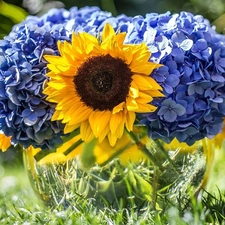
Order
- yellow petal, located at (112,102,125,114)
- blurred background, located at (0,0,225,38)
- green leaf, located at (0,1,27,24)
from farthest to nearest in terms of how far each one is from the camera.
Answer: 1. blurred background, located at (0,0,225,38)
2. green leaf, located at (0,1,27,24)
3. yellow petal, located at (112,102,125,114)

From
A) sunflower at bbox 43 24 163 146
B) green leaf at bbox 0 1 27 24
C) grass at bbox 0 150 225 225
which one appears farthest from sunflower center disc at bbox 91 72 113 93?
green leaf at bbox 0 1 27 24

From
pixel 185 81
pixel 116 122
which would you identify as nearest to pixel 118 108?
pixel 116 122

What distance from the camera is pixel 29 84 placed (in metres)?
1.23

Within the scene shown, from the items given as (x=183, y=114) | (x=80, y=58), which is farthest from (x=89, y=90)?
(x=183, y=114)

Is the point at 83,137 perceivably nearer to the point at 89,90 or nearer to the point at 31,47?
the point at 89,90

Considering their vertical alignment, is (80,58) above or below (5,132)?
above

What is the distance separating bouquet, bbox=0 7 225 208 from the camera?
120cm

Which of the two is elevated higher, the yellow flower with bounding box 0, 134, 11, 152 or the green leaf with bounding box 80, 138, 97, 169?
the green leaf with bounding box 80, 138, 97, 169

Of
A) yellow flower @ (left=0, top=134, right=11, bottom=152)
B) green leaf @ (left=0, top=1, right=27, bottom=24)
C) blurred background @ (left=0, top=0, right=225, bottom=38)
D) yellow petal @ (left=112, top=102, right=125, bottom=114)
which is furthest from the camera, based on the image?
blurred background @ (left=0, top=0, right=225, bottom=38)

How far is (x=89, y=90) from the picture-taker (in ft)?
4.00

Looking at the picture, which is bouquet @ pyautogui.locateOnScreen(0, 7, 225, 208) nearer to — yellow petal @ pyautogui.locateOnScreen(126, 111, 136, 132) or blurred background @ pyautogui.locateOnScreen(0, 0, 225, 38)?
yellow petal @ pyautogui.locateOnScreen(126, 111, 136, 132)

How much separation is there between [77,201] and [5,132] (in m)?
0.20

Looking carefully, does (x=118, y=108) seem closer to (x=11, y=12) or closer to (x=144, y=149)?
(x=144, y=149)

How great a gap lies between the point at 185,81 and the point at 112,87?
13 centimetres
